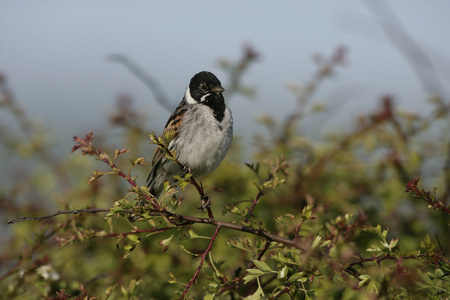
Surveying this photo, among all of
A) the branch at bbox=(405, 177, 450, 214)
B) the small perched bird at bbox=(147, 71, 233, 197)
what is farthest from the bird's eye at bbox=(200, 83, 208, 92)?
the branch at bbox=(405, 177, 450, 214)

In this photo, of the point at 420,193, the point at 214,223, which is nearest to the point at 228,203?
the point at 214,223

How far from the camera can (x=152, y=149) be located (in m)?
4.79

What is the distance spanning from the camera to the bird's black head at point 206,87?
425 centimetres

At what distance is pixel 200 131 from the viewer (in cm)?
404

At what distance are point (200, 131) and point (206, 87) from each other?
0.50m

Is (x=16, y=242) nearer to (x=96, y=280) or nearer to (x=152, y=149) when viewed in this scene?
(x=96, y=280)

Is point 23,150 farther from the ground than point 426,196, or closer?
closer

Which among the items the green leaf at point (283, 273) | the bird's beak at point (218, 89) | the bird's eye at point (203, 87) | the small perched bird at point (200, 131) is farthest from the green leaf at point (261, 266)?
the bird's eye at point (203, 87)

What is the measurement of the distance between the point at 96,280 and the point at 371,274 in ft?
6.33

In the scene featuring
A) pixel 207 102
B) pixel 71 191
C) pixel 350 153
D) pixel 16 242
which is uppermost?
pixel 207 102

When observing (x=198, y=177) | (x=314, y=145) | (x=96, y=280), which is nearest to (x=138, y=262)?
(x=96, y=280)

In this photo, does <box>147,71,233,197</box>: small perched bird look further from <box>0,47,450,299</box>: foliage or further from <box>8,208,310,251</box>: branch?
<box>8,208,310,251</box>: branch

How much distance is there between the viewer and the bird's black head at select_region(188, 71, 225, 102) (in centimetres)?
425

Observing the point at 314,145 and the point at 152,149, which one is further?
the point at 152,149
